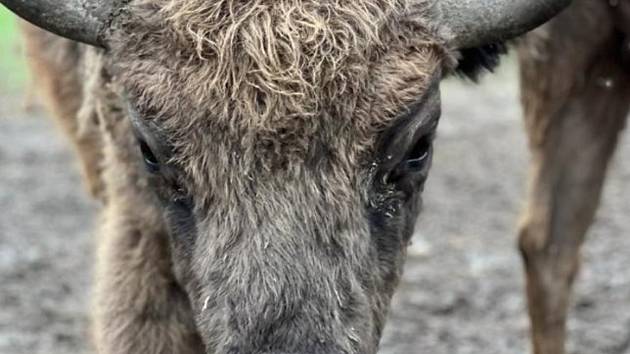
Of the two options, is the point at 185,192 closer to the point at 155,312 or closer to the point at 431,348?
the point at 155,312

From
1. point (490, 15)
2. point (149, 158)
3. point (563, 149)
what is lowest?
point (563, 149)

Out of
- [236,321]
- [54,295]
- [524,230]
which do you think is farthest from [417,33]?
[54,295]

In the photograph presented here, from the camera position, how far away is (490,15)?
4.99 meters

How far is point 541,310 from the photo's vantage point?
761 cm

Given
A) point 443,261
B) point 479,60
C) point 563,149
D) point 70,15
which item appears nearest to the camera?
point 70,15

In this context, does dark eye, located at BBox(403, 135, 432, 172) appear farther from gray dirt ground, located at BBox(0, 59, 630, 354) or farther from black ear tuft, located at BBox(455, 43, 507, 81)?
gray dirt ground, located at BBox(0, 59, 630, 354)

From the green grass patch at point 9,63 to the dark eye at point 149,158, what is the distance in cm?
1378

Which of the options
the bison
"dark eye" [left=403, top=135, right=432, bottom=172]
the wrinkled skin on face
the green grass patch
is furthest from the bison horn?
the green grass patch

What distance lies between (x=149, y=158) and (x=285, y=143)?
2.30ft

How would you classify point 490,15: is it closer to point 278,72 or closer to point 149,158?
point 278,72

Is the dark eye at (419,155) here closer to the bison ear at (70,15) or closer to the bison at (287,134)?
the bison at (287,134)

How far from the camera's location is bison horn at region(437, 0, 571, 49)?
498cm

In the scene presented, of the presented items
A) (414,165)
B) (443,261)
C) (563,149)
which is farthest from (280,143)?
(443,261)

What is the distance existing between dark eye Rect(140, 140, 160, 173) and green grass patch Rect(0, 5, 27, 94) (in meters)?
13.8
